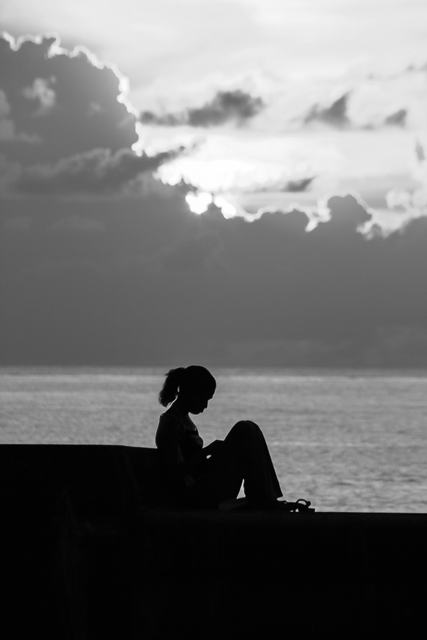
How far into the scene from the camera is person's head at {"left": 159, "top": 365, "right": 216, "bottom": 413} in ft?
22.5

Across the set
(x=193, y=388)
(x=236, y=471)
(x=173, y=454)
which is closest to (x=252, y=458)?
(x=236, y=471)

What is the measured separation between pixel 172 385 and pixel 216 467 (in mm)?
654

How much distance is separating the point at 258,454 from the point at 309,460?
151ft

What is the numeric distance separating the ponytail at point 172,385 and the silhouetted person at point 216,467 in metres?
0.15

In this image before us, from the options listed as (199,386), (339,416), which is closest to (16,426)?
(339,416)

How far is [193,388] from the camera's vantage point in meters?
6.90

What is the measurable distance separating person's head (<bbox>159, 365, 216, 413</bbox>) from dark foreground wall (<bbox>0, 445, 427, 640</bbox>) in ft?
4.57

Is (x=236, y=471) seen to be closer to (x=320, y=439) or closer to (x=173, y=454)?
(x=173, y=454)

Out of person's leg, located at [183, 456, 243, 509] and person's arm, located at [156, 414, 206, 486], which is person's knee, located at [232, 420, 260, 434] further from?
person's arm, located at [156, 414, 206, 486]

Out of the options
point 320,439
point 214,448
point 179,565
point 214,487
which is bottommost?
point 179,565

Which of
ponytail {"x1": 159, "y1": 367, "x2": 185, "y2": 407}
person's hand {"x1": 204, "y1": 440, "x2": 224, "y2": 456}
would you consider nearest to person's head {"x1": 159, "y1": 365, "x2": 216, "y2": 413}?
ponytail {"x1": 159, "y1": 367, "x2": 185, "y2": 407}

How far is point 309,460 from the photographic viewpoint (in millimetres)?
52156

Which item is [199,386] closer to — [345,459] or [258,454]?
[258,454]

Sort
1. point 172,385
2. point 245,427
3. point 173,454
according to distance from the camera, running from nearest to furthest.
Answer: point 245,427
point 173,454
point 172,385
